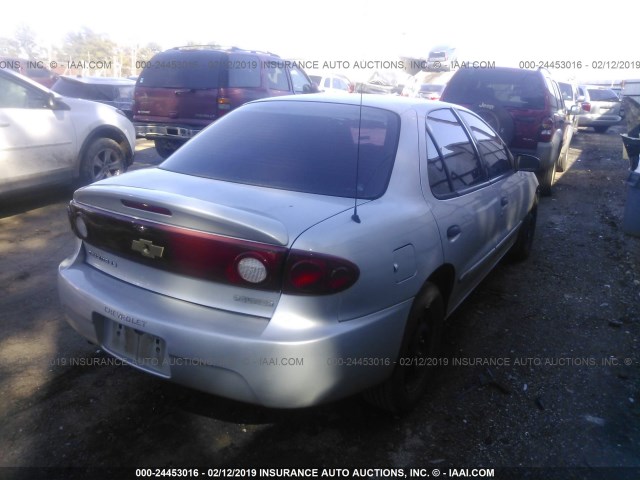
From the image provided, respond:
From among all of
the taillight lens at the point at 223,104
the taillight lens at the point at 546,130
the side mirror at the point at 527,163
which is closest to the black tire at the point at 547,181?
the taillight lens at the point at 546,130

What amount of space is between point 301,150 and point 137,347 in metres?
1.29

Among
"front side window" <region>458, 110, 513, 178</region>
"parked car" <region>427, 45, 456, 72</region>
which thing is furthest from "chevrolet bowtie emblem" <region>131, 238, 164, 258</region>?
"parked car" <region>427, 45, 456, 72</region>

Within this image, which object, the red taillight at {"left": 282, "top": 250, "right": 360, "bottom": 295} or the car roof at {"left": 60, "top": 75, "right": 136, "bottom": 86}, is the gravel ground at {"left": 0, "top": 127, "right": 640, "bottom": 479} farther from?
the car roof at {"left": 60, "top": 75, "right": 136, "bottom": 86}

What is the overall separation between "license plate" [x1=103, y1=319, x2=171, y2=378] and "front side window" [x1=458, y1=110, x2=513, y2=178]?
8.68 feet

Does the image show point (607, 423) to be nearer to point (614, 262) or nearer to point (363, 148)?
point (363, 148)

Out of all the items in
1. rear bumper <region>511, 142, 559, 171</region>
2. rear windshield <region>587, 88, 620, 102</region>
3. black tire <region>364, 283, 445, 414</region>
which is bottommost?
black tire <region>364, 283, 445, 414</region>

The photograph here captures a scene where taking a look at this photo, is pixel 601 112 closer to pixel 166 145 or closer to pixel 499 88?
pixel 499 88

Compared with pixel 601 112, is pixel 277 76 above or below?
above

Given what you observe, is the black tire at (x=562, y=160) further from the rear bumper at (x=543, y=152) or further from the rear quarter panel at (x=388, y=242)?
the rear quarter panel at (x=388, y=242)

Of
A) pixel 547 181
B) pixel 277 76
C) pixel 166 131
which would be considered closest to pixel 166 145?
pixel 166 131

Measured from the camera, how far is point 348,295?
84.6 inches

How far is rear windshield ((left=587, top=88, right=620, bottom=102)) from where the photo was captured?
18977mm

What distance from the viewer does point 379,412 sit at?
9.01 ft

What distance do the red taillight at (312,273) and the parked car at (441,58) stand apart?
20.0 meters
